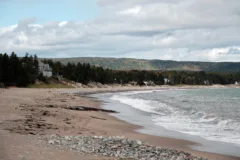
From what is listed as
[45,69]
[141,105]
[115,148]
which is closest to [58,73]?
[45,69]

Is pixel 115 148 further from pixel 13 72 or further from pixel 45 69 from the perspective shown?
pixel 45 69

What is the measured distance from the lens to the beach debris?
11.1m

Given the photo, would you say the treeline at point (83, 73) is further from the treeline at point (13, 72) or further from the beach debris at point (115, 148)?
the beach debris at point (115, 148)

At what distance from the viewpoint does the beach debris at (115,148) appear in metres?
11.1

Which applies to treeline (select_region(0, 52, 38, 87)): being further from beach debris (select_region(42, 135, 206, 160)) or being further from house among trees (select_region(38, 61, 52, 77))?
beach debris (select_region(42, 135, 206, 160))

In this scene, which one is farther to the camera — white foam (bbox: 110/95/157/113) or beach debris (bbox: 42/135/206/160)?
white foam (bbox: 110/95/157/113)

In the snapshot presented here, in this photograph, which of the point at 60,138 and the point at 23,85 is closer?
the point at 60,138

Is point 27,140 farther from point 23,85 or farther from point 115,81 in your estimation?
point 115,81

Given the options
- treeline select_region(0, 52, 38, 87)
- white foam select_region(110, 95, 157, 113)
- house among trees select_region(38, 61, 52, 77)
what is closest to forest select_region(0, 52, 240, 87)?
treeline select_region(0, 52, 38, 87)

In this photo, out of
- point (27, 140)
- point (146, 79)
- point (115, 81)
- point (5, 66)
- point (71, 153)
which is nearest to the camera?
point (71, 153)

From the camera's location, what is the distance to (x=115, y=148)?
12.0m

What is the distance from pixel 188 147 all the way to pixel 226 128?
7426mm

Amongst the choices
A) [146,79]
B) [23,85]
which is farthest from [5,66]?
[146,79]

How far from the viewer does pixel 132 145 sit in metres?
12.5
